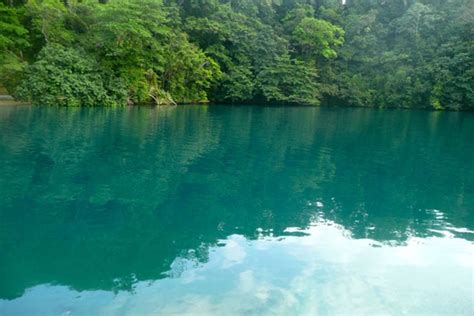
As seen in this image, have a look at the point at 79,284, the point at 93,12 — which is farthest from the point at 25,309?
the point at 93,12

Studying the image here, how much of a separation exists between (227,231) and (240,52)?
32.6 m

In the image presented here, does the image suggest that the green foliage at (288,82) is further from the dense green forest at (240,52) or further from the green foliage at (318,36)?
the green foliage at (318,36)

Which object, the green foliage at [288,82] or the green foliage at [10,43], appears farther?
the green foliage at [288,82]

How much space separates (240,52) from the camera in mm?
36594

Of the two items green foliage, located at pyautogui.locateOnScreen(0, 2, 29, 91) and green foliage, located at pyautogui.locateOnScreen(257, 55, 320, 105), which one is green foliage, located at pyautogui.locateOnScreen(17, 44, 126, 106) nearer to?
green foliage, located at pyautogui.locateOnScreen(0, 2, 29, 91)

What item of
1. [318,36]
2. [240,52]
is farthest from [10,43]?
[318,36]

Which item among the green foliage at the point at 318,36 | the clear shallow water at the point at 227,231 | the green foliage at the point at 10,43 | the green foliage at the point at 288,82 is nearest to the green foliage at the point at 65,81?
the green foliage at the point at 10,43

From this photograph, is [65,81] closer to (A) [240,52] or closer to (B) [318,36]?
(A) [240,52]

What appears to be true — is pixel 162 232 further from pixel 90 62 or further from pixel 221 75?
pixel 221 75

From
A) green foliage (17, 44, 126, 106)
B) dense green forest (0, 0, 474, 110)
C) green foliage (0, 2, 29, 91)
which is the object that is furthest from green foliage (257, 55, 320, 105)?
green foliage (0, 2, 29, 91)

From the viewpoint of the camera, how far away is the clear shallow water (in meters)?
3.97

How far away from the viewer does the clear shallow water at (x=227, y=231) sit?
13.0 ft

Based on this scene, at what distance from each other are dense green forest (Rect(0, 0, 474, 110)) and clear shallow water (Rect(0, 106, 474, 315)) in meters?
14.1

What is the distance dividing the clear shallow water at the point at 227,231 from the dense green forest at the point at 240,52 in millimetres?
14138
